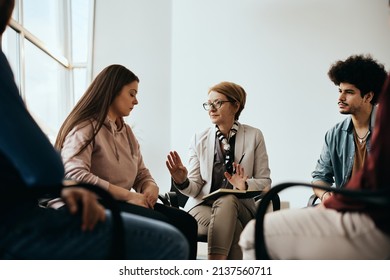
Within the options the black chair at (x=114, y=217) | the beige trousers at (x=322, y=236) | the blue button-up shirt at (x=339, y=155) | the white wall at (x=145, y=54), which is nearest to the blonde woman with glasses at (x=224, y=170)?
the blue button-up shirt at (x=339, y=155)

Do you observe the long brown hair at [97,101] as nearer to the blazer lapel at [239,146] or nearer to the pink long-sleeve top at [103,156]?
the pink long-sleeve top at [103,156]

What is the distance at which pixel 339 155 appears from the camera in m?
2.70

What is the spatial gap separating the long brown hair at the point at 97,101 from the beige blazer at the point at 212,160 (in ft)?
2.55

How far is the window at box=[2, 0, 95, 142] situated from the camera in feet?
12.9

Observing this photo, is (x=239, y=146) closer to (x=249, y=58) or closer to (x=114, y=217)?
(x=114, y=217)

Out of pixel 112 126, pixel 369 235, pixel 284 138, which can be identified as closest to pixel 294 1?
pixel 284 138

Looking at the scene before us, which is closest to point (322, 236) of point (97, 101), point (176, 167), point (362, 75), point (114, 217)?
point (114, 217)

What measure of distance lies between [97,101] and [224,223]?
0.96 m

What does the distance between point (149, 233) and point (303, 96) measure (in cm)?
395

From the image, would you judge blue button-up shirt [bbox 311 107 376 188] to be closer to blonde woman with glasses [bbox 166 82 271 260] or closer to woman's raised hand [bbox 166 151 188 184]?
blonde woman with glasses [bbox 166 82 271 260]

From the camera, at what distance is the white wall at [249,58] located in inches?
190

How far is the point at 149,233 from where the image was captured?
1.21 m

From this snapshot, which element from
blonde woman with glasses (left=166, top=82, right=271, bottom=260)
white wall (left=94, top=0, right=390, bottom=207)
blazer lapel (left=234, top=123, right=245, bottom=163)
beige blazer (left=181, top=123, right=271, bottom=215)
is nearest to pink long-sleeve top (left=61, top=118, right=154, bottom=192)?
blonde woman with glasses (left=166, top=82, right=271, bottom=260)
